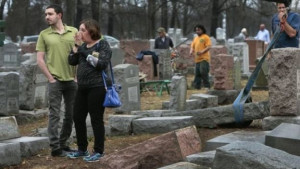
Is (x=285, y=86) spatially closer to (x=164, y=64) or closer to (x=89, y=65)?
(x=89, y=65)

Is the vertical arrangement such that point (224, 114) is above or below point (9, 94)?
below

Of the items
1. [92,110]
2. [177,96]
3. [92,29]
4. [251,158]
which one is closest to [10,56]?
[177,96]

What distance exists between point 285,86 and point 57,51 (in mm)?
3002

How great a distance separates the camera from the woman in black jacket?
20.9 ft

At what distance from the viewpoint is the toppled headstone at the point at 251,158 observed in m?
4.43

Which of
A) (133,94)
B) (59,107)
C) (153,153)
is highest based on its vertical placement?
(59,107)

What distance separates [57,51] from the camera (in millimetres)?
6855

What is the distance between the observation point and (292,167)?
4.45 metres

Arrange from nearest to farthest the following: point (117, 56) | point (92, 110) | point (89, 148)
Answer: point (92, 110) < point (89, 148) < point (117, 56)

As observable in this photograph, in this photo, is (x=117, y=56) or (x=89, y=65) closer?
(x=89, y=65)

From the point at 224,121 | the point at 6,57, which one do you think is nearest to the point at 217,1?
the point at 6,57

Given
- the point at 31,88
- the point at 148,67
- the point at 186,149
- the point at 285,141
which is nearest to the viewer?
the point at 285,141

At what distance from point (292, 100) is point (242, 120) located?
815 millimetres

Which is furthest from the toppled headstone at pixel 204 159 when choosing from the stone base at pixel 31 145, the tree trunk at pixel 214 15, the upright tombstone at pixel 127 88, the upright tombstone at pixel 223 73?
the tree trunk at pixel 214 15
